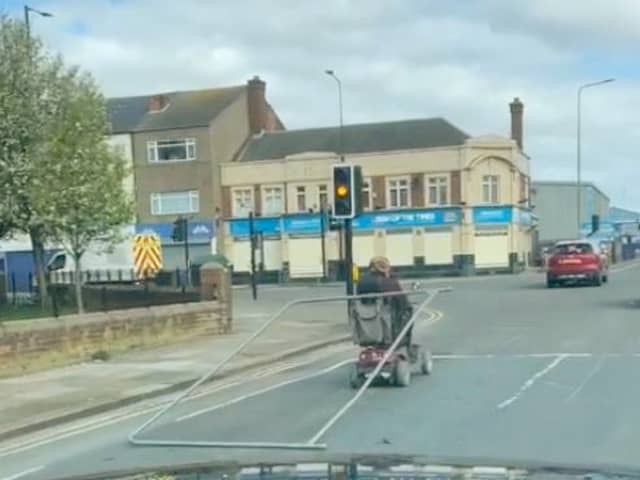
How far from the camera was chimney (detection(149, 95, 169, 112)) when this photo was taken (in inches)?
2628

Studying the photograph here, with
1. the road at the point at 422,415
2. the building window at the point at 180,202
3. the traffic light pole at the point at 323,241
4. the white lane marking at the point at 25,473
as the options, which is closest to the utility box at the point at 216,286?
the road at the point at 422,415

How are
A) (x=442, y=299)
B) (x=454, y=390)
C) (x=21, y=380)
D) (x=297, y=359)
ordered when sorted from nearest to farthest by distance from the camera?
1. (x=454, y=390)
2. (x=21, y=380)
3. (x=297, y=359)
4. (x=442, y=299)

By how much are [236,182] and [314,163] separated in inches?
203

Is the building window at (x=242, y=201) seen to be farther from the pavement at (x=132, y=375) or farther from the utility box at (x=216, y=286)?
the utility box at (x=216, y=286)

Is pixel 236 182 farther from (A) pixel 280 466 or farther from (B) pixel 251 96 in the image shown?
(A) pixel 280 466

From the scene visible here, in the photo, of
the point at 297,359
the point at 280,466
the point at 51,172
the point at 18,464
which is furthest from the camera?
the point at 51,172

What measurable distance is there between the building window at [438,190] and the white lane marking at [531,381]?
45556 millimetres

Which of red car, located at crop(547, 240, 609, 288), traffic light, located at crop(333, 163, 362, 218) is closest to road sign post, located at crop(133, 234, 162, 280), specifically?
Result: traffic light, located at crop(333, 163, 362, 218)

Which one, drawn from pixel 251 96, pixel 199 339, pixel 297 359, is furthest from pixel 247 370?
pixel 251 96

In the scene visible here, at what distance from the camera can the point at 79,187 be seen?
79.4 ft

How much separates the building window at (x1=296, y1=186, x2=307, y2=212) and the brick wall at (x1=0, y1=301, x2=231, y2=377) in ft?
138

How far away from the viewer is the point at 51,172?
2439 centimetres

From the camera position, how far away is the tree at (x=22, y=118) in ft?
81.7

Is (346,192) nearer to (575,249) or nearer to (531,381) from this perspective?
(531,381)
